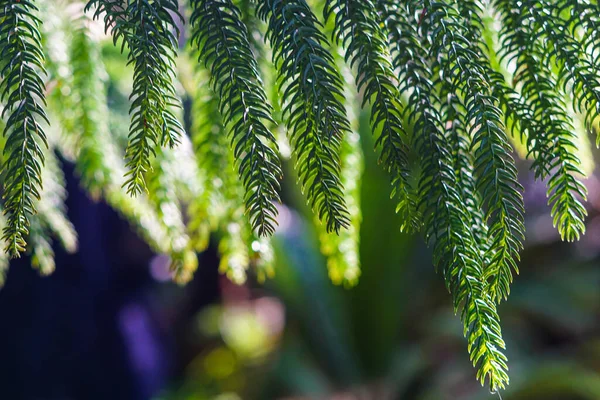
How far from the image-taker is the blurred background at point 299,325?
2.32 meters

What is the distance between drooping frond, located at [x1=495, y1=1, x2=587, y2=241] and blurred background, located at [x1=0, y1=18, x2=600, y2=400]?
6.76 feet

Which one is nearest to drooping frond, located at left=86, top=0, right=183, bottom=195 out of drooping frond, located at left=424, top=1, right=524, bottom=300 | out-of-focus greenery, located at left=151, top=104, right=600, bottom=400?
drooping frond, located at left=424, top=1, right=524, bottom=300

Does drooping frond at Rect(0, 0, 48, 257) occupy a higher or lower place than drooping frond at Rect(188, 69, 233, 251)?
lower

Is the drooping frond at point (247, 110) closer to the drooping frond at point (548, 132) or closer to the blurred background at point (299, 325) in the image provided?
the drooping frond at point (548, 132)

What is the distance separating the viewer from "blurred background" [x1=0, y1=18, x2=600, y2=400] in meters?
2.32

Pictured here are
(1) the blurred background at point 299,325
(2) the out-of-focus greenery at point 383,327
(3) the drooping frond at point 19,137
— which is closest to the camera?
(3) the drooping frond at point 19,137

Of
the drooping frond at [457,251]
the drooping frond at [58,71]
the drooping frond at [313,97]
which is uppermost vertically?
the drooping frond at [58,71]

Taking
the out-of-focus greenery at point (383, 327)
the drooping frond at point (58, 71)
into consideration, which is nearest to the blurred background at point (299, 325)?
the out-of-focus greenery at point (383, 327)

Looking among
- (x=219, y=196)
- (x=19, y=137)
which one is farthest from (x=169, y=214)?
(x=19, y=137)

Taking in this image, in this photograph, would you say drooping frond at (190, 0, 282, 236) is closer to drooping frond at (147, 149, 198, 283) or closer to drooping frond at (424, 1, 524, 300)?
drooping frond at (424, 1, 524, 300)

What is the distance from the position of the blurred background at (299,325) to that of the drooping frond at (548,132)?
2.06 metres

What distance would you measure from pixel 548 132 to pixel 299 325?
2.81m

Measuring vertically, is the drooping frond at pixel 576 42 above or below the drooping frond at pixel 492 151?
above

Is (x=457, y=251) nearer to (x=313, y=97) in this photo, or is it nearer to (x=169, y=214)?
(x=313, y=97)
